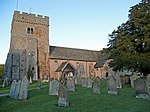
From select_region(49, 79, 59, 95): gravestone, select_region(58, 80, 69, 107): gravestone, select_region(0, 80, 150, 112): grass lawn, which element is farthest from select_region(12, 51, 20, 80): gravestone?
select_region(58, 80, 69, 107): gravestone

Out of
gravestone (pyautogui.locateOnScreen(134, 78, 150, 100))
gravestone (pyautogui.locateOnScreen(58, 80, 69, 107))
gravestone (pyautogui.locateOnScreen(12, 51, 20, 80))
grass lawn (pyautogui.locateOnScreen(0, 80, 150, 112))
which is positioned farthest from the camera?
gravestone (pyautogui.locateOnScreen(12, 51, 20, 80))

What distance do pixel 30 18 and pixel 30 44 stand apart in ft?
20.8

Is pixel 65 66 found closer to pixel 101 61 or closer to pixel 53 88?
pixel 101 61

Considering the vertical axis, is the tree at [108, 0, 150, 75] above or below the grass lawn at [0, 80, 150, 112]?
above

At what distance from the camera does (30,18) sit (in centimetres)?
4125

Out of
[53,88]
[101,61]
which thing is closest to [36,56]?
[101,61]

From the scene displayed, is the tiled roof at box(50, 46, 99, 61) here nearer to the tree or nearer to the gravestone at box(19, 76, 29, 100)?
the tree

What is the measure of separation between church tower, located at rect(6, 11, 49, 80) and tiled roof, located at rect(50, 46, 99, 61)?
10.8 feet

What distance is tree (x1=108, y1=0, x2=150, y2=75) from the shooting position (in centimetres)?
1866

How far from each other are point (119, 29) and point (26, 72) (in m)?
22.1

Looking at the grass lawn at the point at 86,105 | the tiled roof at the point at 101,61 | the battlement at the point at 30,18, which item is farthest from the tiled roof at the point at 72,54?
the grass lawn at the point at 86,105

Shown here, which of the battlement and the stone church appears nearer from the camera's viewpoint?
→ the stone church

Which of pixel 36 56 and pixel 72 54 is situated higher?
pixel 72 54

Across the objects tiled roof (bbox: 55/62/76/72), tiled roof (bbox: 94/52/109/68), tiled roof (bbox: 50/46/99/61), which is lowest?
tiled roof (bbox: 55/62/76/72)
